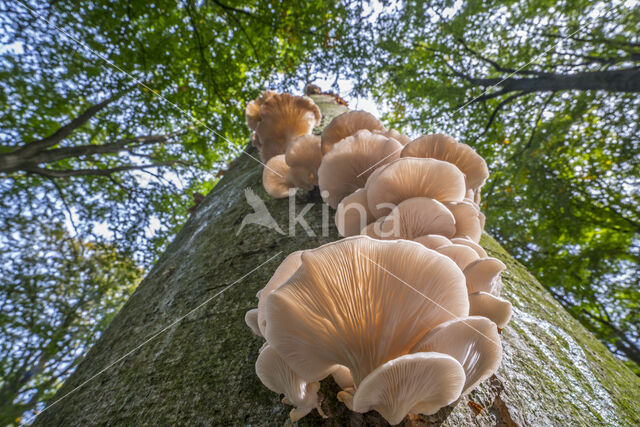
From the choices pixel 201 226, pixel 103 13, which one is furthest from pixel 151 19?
pixel 201 226

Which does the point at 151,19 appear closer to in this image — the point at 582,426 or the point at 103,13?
the point at 103,13

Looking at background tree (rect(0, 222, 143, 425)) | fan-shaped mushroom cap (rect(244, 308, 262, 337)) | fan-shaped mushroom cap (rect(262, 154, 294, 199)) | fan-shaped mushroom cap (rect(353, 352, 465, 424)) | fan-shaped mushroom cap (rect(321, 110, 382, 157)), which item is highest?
fan-shaped mushroom cap (rect(321, 110, 382, 157))

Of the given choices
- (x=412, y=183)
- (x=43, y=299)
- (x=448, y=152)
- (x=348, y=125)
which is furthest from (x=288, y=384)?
(x=43, y=299)

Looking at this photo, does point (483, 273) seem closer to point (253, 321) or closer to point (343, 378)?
point (343, 378)

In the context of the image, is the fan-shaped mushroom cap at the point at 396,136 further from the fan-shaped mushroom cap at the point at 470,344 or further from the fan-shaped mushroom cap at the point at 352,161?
the fan-shaped mushroom cap at the point at 470,344

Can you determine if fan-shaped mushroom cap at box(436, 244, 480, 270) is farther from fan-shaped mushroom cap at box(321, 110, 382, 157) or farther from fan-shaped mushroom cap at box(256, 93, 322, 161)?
fan-shaped mushroom cap at box(256, 93, 322, 161)

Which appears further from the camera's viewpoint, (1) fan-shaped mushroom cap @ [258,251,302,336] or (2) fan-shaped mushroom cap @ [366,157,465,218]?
(2) fan-shaped mushroom cap @ [366,157,465,218]

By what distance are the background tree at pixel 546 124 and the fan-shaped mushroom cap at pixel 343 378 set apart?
5.79m

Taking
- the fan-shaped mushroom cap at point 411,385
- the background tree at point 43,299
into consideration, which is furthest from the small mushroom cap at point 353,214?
the background tree at point 43,299

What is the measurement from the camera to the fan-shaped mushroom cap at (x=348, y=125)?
1735 millimetres

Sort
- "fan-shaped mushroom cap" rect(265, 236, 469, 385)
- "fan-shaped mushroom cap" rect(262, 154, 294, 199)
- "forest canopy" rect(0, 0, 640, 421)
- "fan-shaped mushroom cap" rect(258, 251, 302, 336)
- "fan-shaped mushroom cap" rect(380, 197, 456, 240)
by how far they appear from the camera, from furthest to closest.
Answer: "forest canopy" rect(0, 0, 640, 421), "fan-shaped mushroom cap" rect(262, 154, 294, 199), "fan-shaped mushroom cap" rect(380, 197, 456, 240), "fan-shaped mushroom cap" rect(258, 251, 302, 336), "fan-shaped mushroom cap" rect(265, 236, 469, 385)

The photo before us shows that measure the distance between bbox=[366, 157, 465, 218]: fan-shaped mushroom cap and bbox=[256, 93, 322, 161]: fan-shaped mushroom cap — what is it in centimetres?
141

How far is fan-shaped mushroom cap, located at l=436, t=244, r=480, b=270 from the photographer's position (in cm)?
94

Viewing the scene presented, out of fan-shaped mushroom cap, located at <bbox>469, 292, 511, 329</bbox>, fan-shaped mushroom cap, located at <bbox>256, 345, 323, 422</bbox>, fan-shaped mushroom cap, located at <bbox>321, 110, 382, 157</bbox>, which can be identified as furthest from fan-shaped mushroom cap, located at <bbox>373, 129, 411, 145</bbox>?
fan-shaped mushroom cap, located at <bbox>256, 345, 323, 422</bbox>
